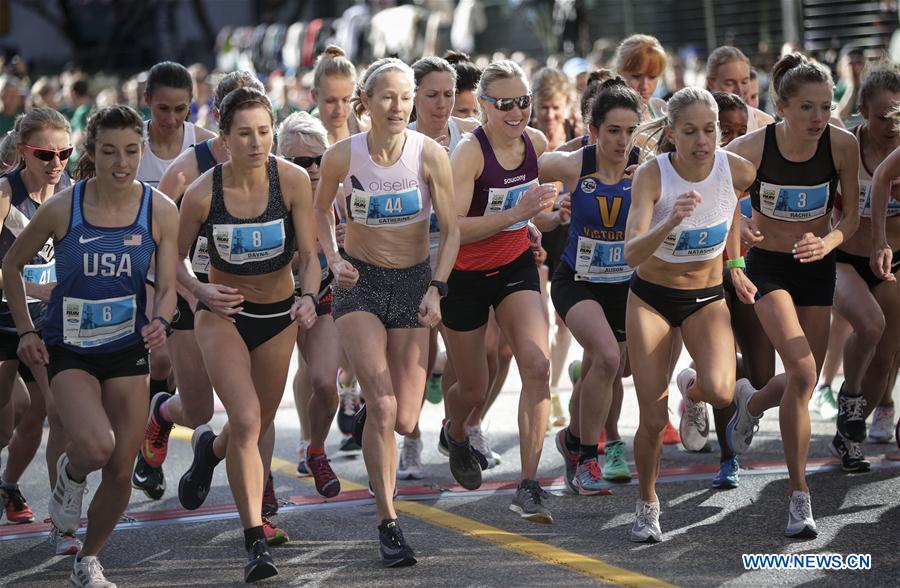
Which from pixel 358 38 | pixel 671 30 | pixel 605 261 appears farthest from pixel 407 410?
pixel 358 38

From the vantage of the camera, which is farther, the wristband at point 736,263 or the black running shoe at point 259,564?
the wristband at point 736,263

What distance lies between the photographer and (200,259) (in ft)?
21.0

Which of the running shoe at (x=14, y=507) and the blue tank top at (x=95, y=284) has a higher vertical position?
the blue tank top at (x=95, y=284)

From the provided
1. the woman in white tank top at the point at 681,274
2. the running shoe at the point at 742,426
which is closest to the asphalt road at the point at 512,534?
the running shoe at the point at 742,426

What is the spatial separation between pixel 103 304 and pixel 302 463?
2.51m

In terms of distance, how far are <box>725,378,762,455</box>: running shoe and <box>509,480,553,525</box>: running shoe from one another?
108cm

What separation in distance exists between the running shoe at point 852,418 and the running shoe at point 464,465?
189 centimetres

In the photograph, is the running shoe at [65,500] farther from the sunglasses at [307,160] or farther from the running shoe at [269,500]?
the sunglasses at [307,160]

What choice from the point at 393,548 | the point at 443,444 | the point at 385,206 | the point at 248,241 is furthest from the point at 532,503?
the point at 248,241

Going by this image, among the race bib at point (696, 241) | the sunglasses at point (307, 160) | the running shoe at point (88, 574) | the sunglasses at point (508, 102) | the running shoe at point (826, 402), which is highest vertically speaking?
the sunglasses at point (508, 102)

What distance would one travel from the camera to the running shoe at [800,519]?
5.86 metres

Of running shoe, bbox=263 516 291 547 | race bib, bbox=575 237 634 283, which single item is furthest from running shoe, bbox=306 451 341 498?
race bib, bbox=575 237 634 283

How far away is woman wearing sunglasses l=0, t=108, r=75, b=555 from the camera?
6.53m

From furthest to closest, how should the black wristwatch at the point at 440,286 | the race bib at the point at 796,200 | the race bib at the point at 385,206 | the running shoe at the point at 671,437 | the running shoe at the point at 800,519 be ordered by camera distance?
the running shoe at the point at 671,437, the race bib at the point at 796,200, the race bib at the point at 385,206, the black wristwatch at the point at 440,286, the running shoe at the point at 800,519
